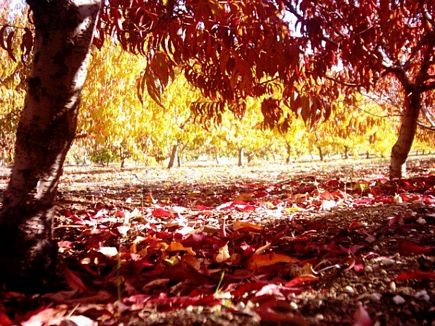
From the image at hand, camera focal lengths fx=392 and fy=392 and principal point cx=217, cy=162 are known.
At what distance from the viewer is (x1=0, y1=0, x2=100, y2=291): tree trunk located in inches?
58.0

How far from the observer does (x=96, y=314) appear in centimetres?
127

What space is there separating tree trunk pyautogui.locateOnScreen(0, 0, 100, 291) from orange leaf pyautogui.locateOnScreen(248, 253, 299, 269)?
2.70 feet

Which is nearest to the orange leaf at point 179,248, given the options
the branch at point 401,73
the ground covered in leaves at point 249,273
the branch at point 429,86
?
the ground covered in leaves at point 249,273

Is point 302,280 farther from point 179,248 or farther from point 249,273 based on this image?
point 179,248

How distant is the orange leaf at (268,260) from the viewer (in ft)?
5.36

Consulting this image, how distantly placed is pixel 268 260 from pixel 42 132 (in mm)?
1039

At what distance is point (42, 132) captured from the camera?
1.50 meters


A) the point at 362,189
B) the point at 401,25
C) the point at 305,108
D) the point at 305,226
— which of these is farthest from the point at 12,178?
the point at 401,25

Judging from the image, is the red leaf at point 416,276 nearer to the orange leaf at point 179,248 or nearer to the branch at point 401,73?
the orange leaf at point 179,248

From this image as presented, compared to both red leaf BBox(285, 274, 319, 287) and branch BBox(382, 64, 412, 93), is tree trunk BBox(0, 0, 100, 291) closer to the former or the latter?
red leaf BBox(285, 274, 319, 287)

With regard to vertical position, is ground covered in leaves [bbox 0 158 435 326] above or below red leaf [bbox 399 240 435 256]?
below

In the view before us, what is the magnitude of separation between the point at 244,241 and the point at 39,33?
138cm

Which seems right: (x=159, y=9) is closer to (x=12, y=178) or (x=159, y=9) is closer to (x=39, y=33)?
(x=39, y=33)

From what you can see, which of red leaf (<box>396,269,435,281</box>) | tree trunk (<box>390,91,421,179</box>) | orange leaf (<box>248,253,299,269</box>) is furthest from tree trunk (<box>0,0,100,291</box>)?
tree trunk (<box>390,91,421,179</box>)
